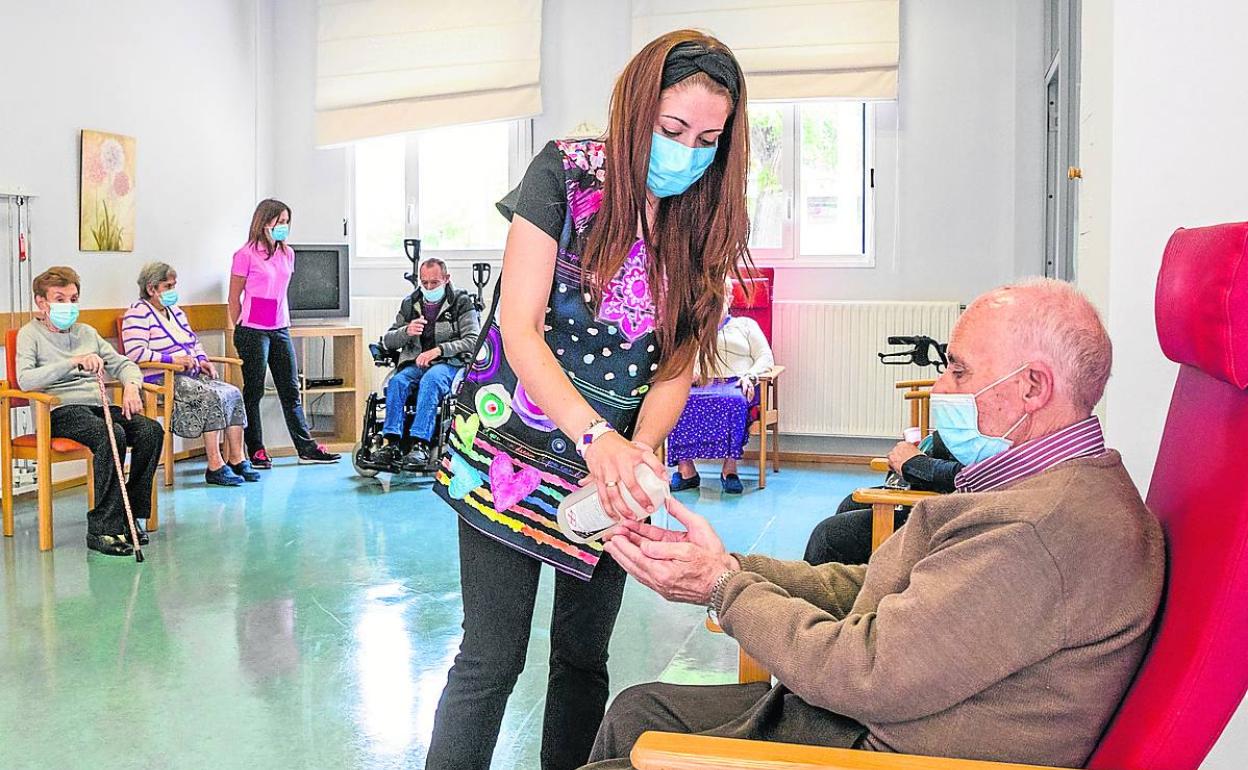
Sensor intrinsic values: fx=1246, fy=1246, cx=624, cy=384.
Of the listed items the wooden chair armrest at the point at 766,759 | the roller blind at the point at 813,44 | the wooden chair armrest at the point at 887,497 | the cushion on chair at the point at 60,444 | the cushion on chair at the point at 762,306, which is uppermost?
the roller blind at the point at 813,44

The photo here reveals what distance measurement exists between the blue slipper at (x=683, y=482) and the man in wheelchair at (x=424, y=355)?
1.26 meters

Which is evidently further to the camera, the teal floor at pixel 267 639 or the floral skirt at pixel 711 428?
the floral skirt at pixel 711 428

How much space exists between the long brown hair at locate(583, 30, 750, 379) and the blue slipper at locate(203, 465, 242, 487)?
4900mm

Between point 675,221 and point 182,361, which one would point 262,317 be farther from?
point 675,221

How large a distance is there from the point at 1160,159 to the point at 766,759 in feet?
4.38

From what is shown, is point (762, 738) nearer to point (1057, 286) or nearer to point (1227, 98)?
point (1057, 286)

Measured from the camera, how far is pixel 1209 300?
4.28 feet

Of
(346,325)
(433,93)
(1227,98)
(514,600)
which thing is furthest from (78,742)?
(433,93)

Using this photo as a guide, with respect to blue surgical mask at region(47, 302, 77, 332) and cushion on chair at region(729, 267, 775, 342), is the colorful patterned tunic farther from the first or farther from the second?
cushion on chair at region(729, 267, 775, 342)

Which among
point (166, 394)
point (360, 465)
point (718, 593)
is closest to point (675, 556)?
point (718, 593)

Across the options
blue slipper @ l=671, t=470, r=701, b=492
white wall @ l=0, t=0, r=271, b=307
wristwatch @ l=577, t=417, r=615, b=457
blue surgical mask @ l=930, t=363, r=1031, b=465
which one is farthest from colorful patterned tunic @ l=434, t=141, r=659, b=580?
white wall @ l=0, t=0, r=271, b=307

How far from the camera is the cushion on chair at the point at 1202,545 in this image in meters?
1.22

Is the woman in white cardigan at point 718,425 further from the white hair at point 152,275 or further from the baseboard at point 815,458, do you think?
the white hair at point 152,275

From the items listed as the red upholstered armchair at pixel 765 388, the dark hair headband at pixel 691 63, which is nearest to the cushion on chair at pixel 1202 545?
the dark hair headband at pixel 691 63
